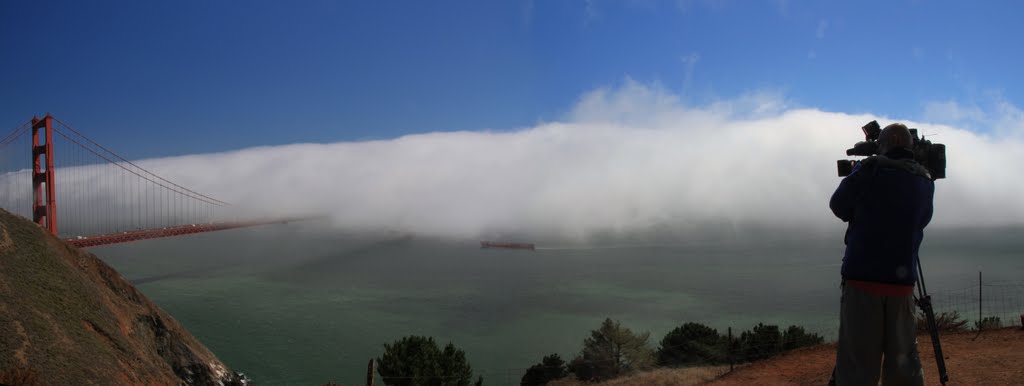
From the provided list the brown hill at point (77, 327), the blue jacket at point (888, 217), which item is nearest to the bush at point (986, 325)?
the blue jacket at point (888, 217)

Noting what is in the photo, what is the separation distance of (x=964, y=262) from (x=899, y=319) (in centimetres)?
6748

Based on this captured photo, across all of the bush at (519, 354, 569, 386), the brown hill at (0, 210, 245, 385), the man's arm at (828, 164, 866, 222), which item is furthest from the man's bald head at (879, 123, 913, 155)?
the bush at (519, 354, 569, 386)

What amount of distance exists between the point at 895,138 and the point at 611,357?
46.6 feet

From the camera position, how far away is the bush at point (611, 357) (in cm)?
1292

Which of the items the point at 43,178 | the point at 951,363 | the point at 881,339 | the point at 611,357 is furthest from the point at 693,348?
the point at 43,178

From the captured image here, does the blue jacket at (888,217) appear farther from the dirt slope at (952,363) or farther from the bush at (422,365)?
the bush at (422,365)

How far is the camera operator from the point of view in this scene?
188cm

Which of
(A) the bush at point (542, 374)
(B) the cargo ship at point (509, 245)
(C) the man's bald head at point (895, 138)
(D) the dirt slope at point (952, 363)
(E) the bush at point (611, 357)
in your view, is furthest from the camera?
(B) the cargo ship at point (509, 245)

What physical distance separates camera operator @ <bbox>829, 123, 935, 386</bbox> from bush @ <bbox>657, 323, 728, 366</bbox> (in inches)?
348

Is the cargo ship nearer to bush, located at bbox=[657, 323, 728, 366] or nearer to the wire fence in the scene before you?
the wire fence

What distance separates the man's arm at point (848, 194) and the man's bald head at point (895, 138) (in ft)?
0.45

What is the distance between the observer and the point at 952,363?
476 cm

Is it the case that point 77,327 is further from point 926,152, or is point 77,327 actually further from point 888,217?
point 926,152

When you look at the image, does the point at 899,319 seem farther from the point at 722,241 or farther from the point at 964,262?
the point at 722,241
